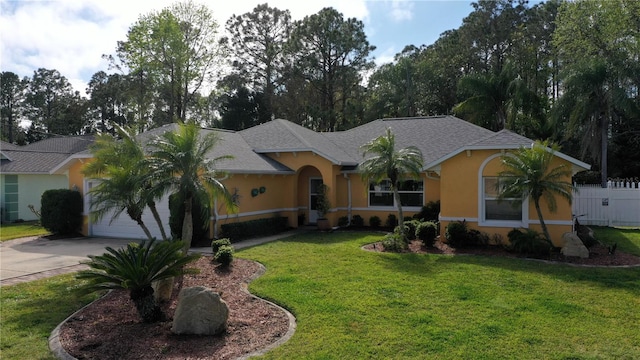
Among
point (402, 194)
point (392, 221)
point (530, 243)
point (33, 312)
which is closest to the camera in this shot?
point (33, 312)

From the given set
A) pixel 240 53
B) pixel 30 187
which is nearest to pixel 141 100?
pixel 240 53

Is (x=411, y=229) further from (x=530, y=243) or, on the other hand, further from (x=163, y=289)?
(x=163, y=289)

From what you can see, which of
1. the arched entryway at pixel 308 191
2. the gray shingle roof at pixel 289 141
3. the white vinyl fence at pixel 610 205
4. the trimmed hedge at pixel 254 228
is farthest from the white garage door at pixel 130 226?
the white vinyl fence at pixel 610 205

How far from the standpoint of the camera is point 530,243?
11.8 m

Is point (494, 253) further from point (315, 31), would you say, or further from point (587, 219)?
point (315, 31)

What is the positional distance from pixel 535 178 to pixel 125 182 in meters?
10.5

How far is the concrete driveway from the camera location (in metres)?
10.2

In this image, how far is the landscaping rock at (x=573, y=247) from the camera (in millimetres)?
11375

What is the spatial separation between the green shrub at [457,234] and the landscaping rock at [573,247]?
2721 millimetres

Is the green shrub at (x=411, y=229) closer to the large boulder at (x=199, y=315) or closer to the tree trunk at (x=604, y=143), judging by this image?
the large boulder at (x=199, y=315)

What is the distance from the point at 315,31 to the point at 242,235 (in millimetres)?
26454

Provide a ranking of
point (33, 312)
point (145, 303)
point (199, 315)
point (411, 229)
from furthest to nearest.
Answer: point (411, 229), point (33, 312), point (145, 303), point (199, 315)

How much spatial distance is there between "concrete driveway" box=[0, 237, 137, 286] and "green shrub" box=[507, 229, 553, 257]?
1228 centimetres

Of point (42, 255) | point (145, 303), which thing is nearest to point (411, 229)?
point (145, 303)
